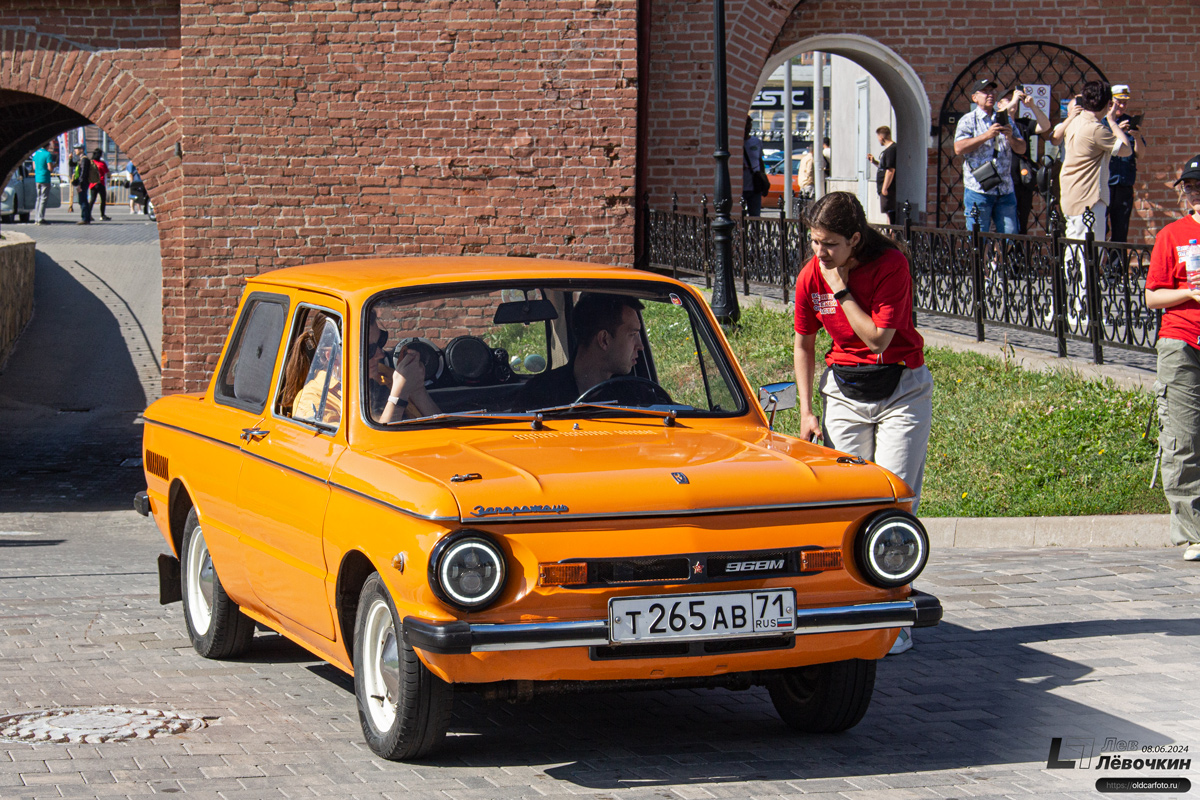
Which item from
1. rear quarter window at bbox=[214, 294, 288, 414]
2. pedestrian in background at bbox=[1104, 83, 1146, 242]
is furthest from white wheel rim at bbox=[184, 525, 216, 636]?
pedestrian in background at bbox=[1104, 83, 1146, 242]

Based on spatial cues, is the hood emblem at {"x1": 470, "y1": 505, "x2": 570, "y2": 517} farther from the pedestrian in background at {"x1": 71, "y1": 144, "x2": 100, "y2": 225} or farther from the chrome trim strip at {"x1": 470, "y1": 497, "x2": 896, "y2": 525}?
the pedestrian in background at {"x1": 71, "y1": 144, "x2": 100, "y2": 225}

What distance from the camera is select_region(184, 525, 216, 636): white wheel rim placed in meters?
6.94

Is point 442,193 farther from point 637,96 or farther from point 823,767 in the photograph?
point 823,767

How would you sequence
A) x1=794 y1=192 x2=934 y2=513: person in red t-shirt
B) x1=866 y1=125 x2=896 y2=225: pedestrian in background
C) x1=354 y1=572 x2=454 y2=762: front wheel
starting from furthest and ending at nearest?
x1=866 y1=125 x2=896 y2=225: pedestrian in background
x1=794 y1=192 x2=934 y2=513: person in red t-shirt
x1=354 y1=572 x2=454 y2=762: front wheel

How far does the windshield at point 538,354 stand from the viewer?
228 inches

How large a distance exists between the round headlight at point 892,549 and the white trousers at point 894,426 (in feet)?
4.51

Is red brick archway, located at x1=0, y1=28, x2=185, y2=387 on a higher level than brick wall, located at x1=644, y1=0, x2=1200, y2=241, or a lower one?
lower

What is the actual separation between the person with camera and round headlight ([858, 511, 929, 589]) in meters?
10.9

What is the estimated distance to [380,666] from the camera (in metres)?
5.21

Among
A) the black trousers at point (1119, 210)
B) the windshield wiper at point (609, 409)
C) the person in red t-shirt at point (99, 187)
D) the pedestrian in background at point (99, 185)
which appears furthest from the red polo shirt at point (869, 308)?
the pedestrian in background at point (99, 185)

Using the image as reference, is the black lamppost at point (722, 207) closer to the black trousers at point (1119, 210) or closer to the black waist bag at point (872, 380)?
the black trousers at point (1119, 210)

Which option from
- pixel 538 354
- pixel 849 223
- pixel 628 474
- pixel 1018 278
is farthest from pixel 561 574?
pixel 1018 278

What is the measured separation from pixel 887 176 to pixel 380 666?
16.2 metres

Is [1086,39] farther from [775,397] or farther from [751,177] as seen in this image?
[775,397]
